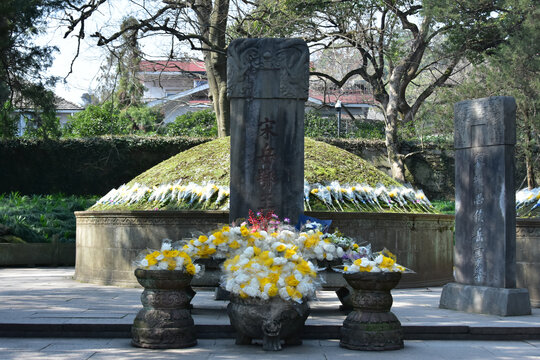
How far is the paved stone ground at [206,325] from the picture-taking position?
5.07 m

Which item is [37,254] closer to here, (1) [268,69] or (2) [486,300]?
(1) [268,69]

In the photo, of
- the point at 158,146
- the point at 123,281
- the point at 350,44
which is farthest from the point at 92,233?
the point at 350,44

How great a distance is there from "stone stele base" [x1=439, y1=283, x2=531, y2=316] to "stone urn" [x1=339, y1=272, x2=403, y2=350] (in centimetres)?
211

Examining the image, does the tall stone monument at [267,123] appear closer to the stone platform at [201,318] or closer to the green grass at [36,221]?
the stone platform at [201,318]

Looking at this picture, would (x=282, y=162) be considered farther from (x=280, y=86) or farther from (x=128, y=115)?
(x=128, y=115)

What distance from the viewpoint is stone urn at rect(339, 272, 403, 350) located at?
5270 millimetres

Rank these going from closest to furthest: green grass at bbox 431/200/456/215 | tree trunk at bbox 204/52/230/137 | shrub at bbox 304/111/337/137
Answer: tree trunk at bbox 204/52/230/137
green grass at bbox 431/200/456/215
shrub at bbox 304/111/337/137

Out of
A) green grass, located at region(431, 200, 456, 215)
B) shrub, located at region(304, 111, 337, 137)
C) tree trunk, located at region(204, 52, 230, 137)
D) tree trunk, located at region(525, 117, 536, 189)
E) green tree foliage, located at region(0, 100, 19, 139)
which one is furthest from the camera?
shrub, located at region(304, 111, 337, 137)

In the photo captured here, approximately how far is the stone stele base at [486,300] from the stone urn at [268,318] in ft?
8.89

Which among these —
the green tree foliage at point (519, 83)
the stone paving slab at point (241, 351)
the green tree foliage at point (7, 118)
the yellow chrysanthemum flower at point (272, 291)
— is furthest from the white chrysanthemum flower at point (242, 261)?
the green tree foliage at point (519, 83)

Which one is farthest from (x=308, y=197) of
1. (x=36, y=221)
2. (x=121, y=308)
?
(x=36, y=221)

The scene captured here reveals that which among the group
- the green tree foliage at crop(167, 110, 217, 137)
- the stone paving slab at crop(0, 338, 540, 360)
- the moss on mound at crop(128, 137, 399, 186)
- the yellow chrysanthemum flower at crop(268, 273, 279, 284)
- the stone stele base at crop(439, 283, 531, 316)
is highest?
the green tree foliage at crop(167, 110, 217, 137)

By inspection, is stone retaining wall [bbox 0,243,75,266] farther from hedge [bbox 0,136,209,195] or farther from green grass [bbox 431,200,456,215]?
green grass [bbox 431,200,456,215]

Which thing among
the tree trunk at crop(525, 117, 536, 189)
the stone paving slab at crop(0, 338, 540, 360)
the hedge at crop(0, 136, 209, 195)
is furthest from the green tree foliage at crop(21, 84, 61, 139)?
the tree trunk at crop(525, 117, 536, 189)
